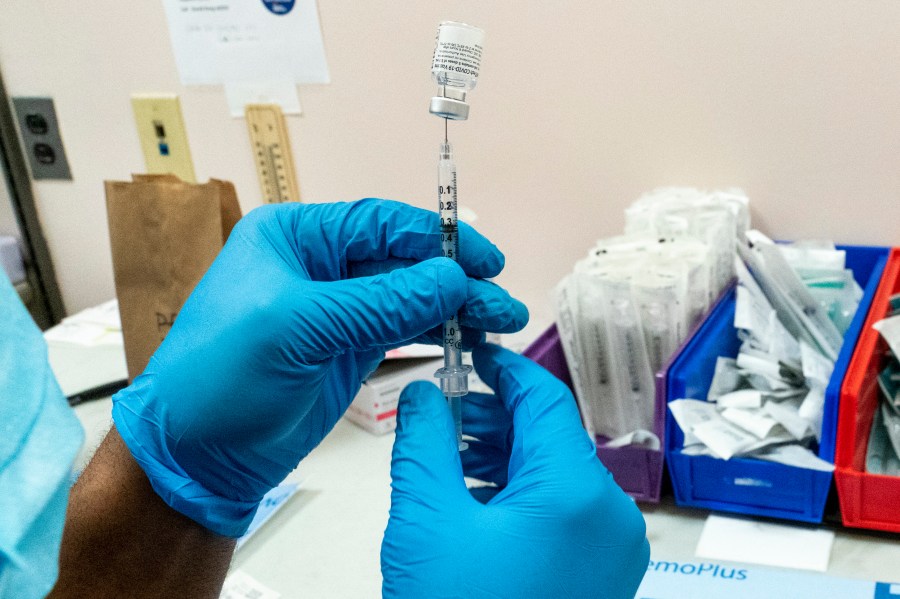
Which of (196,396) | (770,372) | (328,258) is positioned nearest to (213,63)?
(328,258)

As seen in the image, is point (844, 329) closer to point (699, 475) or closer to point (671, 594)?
point (699, 475)

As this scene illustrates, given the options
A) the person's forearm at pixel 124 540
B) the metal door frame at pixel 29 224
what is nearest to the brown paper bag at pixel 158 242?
the person's forearm at pixel 124 540

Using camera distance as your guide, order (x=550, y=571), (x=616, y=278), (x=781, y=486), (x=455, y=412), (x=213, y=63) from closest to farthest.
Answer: (x=550, y=571)
(x=455, y=412)
(x=781, y=486)
(x=616, y=278)
(x=213, y=63)

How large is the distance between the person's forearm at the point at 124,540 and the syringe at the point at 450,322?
26cm

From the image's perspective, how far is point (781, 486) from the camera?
84 cm

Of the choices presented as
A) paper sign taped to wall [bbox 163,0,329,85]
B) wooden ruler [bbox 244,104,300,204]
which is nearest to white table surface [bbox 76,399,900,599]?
wooden ruler [bbox 244,104,300,204]

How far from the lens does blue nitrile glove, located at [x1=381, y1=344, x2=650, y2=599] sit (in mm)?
581

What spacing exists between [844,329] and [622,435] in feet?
1.06

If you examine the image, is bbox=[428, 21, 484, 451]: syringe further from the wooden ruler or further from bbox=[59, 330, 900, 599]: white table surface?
the wooden ruler

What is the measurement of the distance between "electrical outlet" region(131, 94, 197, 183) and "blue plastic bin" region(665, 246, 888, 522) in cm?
119

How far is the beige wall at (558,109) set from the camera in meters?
1.08

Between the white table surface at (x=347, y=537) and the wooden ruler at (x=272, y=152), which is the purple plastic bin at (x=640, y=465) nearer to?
the white table surface at (x=347, y=537)

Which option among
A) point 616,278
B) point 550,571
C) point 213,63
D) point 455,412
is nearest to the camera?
point 550,571

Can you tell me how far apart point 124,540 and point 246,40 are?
3.62ft
